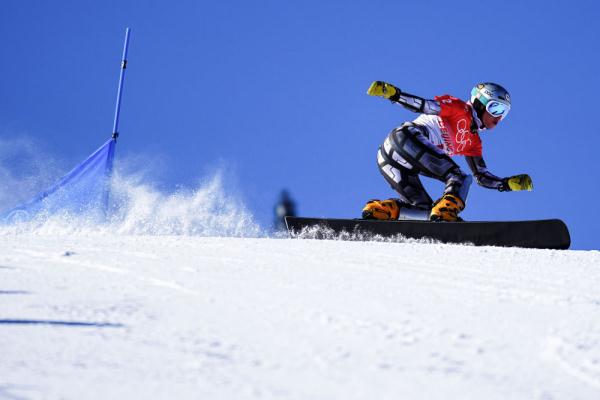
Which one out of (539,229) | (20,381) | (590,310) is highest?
(539,229)

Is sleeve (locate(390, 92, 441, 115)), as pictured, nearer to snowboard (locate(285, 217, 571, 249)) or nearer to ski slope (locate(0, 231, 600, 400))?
snowboard (locate(285, 217, 571, 249))

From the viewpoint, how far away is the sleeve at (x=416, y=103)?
697 centimetres

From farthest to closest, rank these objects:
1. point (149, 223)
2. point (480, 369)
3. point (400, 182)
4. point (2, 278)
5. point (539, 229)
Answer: point (400, 182) < point (149, 223) < point (539, 229) < point (2, 278) < point (480, 369)

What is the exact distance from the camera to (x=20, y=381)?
189cm

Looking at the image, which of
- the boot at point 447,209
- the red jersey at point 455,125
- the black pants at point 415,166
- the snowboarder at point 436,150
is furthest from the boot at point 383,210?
the red jersey at point 455,125

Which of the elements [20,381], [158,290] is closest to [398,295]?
[158,290]

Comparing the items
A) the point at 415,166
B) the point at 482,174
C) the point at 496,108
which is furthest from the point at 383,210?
the point at 496,108

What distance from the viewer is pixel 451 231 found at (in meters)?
6.37

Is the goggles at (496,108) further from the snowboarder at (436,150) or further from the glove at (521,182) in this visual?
the glove at (521,182)

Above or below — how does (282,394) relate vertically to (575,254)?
below

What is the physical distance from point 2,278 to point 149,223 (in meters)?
3.56

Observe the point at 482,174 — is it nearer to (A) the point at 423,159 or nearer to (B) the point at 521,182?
(B) the point at 521,182

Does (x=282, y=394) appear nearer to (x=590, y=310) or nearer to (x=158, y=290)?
(x=158, y=290)

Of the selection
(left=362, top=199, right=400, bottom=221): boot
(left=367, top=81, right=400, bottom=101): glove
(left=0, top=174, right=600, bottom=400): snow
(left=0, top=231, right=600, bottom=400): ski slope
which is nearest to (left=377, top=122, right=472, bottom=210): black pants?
(left=362, top=199, right=400, bottom=221): boot
